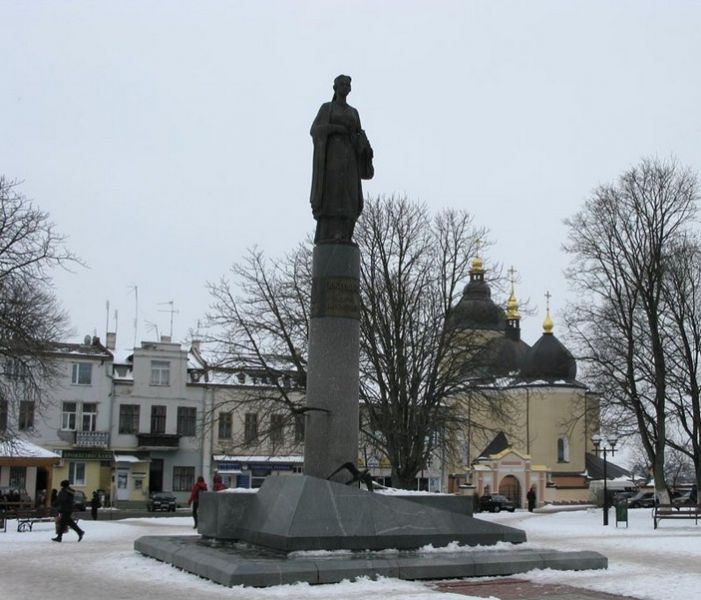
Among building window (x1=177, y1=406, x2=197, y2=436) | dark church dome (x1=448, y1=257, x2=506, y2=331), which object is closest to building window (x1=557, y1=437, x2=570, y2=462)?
building window (x1=177, y1=406, x2=197, y2=436)

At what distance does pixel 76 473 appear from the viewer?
51.8 m

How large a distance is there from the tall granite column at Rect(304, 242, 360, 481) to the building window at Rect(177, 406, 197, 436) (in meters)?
40.0

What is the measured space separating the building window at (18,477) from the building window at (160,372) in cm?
872

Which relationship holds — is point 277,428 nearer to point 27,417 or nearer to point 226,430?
point 27,417

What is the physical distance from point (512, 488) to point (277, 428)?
34167 millimetres

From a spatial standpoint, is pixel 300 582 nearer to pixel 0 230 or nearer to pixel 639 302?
pixel 0 230

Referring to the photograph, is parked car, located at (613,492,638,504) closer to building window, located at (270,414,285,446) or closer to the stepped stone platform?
building window, located at (270,414,285,446)

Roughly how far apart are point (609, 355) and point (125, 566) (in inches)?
1111

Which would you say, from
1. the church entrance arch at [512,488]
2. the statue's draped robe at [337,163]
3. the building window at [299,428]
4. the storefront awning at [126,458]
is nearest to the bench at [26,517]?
the building window at [299,428]

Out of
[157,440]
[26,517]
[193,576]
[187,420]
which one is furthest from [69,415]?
[193,576]

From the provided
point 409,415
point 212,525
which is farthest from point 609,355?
point 212,525

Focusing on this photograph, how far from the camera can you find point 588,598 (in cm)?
1123

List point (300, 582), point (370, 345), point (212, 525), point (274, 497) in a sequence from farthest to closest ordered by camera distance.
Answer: point (370, 345)
point (212, 525)
point (274, 497)
point (300, 582)

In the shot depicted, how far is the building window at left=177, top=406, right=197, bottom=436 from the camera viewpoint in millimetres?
54688
